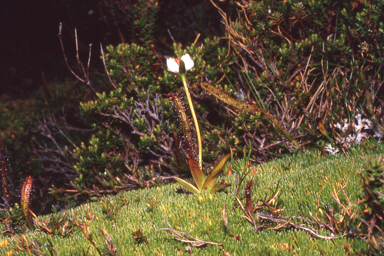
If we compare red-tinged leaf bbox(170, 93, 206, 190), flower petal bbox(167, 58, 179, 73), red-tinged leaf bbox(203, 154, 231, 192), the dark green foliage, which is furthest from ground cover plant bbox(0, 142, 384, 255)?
flower petal bbox(167, 58, 179, 73)

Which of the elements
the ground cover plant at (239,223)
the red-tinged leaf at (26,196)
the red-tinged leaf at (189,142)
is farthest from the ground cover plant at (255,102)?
the red-tinged leaf at (189,142)

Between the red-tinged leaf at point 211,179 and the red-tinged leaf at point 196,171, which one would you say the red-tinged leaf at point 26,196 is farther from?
the red-tinged leaf at point 211,179

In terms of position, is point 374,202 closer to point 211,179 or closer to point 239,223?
point 239,223

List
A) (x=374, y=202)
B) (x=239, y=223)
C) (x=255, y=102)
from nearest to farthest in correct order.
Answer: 1. (x=374, y=202)
2. (x=239, y=223)
3. (x=255, y=102)

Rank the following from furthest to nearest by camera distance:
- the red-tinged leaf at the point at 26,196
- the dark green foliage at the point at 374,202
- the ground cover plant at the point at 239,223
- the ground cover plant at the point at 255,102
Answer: the ground cover plant at the point at 255,102 → the red-tinged leaf at the point at 26,196 → the ground cover plant at the point at 239,223 → the dark green foliage at the point at 374,202

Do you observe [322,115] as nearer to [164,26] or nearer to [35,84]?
[164,26]

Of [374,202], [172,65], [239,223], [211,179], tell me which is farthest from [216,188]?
[374,202]

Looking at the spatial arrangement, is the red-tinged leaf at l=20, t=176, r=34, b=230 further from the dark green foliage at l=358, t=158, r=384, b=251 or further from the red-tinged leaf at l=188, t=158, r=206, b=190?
the dark green foliage at l=358, t=158, r=384, b=251

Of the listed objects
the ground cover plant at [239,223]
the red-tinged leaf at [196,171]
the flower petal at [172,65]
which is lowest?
the ground cover plant at [239,223]

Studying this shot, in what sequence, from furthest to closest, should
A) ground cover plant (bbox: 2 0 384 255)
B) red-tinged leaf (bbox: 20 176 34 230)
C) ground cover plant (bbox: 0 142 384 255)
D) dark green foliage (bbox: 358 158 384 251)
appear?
ground cover plant (bbox: 2 0 384 255)
red-tinged leaf (bbox: 20 176 34 230)
ground cover plant (bbox: 0 142 384 255)
dark green foliage (bbox: 358 158 384 251)
